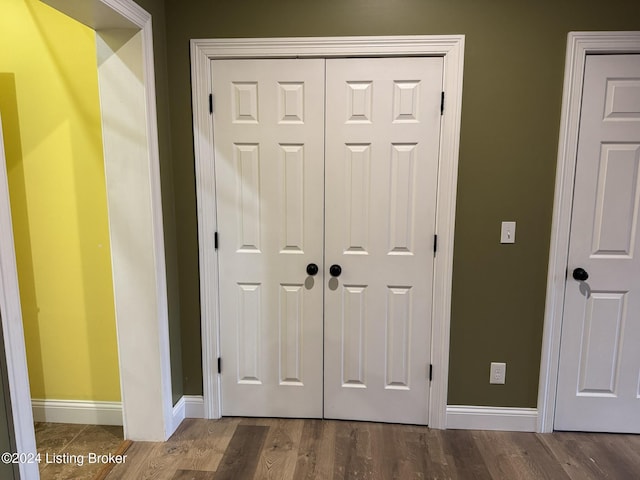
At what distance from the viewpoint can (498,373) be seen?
7.83ft

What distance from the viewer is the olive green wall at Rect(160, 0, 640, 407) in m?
2.11

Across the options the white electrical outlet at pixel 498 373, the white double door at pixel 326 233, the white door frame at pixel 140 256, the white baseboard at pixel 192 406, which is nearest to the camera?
the white door frame at pixel 140 256

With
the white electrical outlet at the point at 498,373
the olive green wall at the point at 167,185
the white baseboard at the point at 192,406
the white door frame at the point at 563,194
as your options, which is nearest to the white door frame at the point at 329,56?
the white baseboard at the point at 192,406

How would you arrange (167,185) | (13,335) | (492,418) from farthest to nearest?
(492,418) → (167,185) → (13,335)

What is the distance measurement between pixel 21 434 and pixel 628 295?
2788mm

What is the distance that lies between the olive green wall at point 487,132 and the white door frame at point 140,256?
22 centimetres

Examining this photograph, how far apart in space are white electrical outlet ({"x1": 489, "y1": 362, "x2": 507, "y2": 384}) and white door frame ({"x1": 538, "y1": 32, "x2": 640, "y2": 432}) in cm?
20

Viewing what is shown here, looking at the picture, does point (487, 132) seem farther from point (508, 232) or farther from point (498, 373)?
point (498, 373)

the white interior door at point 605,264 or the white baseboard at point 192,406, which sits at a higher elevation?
Answer: the white interior door at point 605,264

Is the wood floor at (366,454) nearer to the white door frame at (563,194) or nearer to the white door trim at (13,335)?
the white door frame at (563,194)

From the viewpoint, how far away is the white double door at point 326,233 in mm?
2229

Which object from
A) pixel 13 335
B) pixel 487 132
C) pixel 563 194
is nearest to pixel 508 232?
pixel 563 194

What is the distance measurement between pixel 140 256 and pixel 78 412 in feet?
3.77

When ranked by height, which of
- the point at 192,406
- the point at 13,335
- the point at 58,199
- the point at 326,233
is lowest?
the point at 192,406
